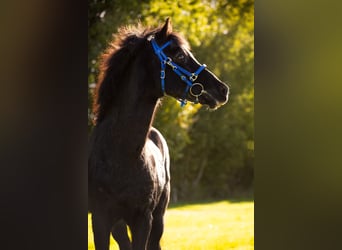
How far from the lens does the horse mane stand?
340 centimetres

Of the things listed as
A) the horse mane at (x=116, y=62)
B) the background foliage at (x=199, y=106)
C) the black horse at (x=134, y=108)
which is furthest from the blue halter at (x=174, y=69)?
the background foliage at (x=199, y=106)

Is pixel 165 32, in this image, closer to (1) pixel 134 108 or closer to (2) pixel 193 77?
(2) pixel 193 77

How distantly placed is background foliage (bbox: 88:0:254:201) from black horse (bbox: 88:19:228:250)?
54.2 inches

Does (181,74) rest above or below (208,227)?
above

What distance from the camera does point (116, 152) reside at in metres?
3.38

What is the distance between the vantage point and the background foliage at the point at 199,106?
5.00 m

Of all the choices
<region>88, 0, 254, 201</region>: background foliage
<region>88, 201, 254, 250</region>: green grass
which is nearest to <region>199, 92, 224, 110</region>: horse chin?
<region>88, 201, 254, 250</region>: green grass

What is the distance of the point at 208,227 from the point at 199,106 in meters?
1.77
